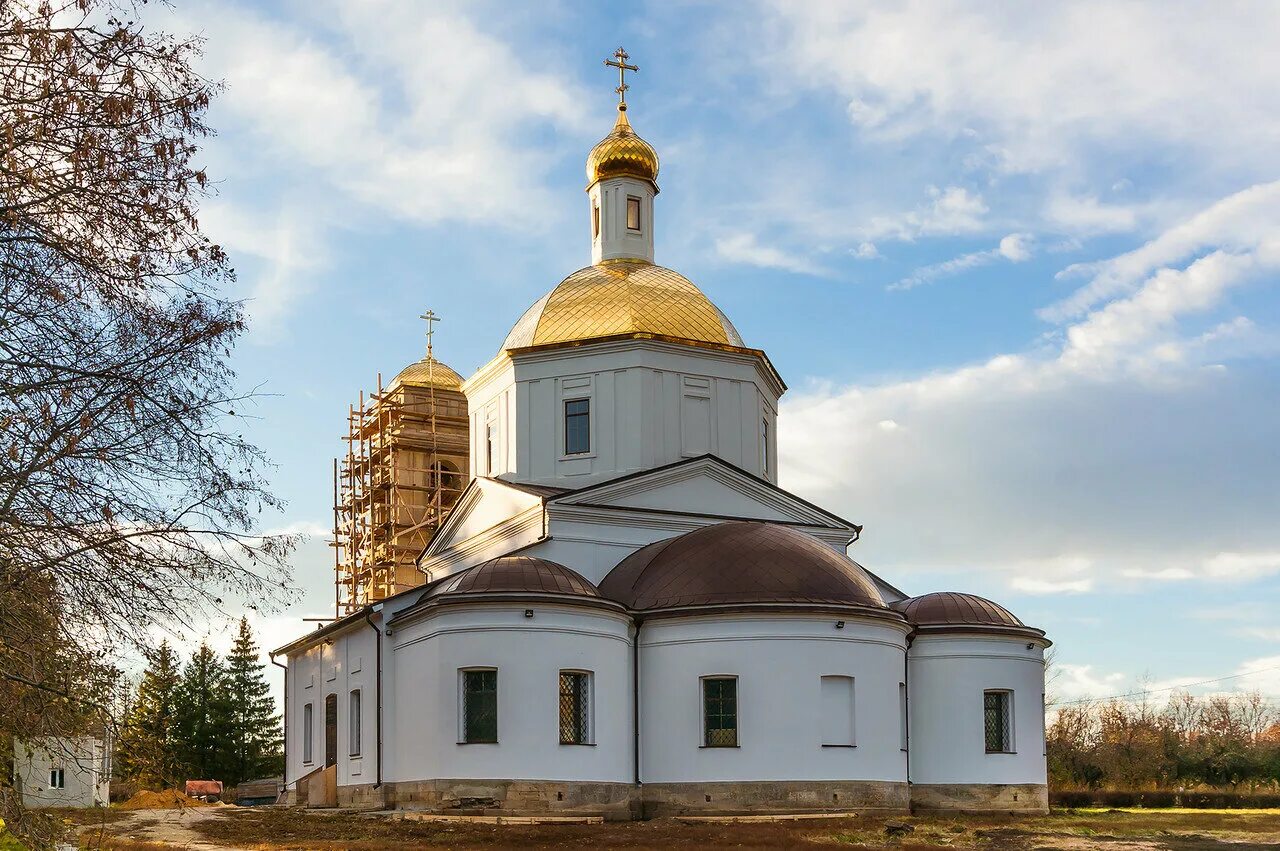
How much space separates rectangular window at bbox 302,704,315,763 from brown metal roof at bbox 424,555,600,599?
847cm

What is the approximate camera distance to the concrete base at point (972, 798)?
2548 centimetres

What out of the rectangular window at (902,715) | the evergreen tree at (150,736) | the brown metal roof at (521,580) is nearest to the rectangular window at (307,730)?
the brown metal roof at (521,580)

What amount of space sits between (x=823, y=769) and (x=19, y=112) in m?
17.4

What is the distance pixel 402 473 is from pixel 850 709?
19.5 m

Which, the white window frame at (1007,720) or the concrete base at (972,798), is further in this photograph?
the white window frame at (1007,720)

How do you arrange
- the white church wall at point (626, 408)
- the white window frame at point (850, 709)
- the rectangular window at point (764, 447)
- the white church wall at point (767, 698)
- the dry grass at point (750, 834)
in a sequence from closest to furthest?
1. the dry grass at point (750, 834)
2. the white church wall at point (767, 698)
3. the white window frame at point (850, 709)
4. the white church wall at point (626, 408)
5. the rectangular window at point (764, 447)

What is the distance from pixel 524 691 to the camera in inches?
906

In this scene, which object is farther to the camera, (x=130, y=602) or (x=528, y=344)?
(x=528, y=344)

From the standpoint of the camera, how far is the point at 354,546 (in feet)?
139

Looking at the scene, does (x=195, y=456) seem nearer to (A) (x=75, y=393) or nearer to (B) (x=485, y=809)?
(A) (x=75, y=393)

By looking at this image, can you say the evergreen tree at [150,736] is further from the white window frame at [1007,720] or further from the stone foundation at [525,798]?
the white window frame at [1007,720]

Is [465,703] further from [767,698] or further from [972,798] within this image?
[972,798]

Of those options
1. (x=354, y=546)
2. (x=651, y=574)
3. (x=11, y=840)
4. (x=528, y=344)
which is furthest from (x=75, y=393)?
(x=354, y=546)

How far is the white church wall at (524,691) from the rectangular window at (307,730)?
762 centimetres
